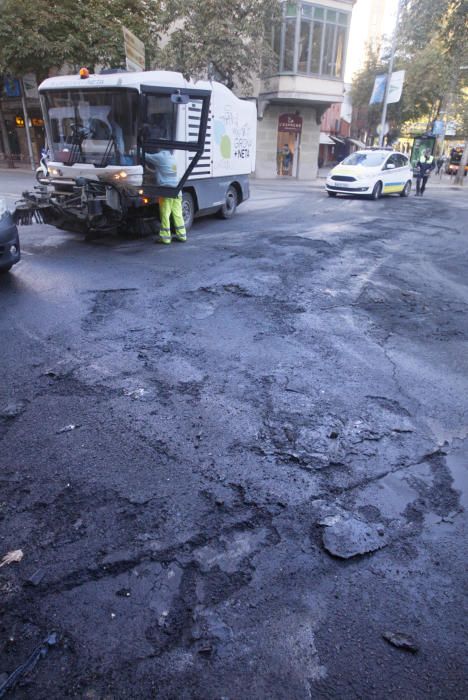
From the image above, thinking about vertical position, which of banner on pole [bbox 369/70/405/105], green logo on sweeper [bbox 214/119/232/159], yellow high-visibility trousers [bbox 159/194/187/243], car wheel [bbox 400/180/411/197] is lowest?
car wheel [bbox 400/180/411/197]

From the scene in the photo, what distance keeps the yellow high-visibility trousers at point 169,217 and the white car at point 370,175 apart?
10.5 m

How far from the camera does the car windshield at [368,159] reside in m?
18.5

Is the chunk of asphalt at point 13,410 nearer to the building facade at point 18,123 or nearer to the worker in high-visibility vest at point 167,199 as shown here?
the worker in high-visibility vest at point 167,199

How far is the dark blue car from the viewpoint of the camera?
252 inches

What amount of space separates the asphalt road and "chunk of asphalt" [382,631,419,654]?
15 millimetres

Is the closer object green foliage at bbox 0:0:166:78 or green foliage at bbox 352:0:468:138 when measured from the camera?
green foliage at bbox 352:0:468:138

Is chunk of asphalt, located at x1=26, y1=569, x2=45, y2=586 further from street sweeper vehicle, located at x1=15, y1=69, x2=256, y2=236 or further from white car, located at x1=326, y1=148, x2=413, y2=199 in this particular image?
white car, located at x1=326, y1=148, x2=413, y2=199

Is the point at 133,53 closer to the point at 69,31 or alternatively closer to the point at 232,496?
the point at 232,496

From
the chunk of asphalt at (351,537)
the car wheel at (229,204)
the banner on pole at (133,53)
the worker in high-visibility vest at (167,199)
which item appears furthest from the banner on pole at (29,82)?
the chunk of asphalt at (351,537)

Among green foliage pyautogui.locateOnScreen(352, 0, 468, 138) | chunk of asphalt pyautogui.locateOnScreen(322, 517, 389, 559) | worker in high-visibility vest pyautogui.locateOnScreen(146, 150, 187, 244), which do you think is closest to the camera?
chunk of asphalt pyautogui.locateOnScreen(322, 517, 389, 559)

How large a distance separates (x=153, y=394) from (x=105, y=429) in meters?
0.60

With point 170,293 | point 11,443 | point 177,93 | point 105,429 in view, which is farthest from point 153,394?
point 177,93

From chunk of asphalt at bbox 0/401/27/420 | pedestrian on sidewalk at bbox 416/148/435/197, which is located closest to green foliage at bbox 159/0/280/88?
pedestrian on sidewalk at bbox 416/148/435/197

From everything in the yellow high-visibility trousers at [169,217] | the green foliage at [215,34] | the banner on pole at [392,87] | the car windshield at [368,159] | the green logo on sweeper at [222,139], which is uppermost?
the green foliage at [215,34]
